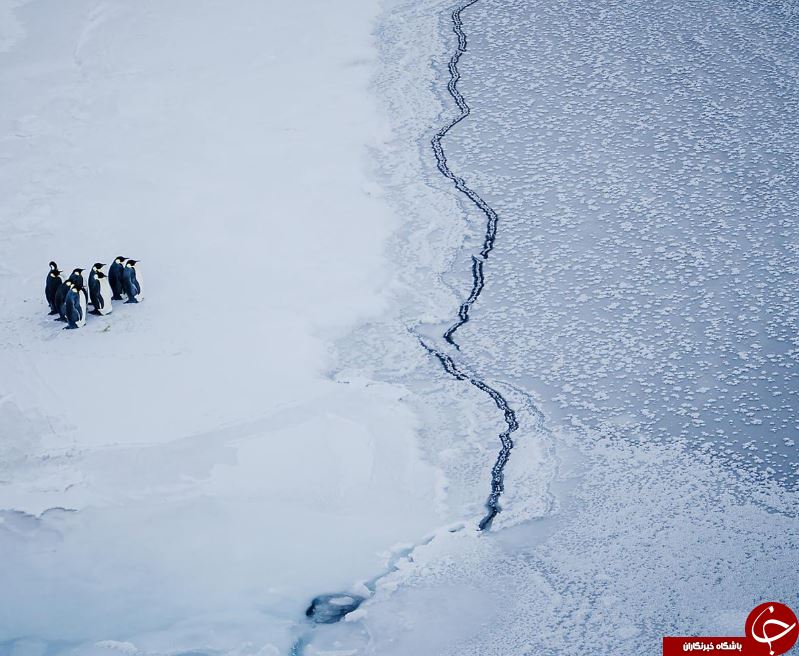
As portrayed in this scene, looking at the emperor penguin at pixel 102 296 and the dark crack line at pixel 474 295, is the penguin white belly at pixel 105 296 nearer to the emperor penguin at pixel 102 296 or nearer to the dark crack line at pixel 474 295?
the emperor penguin at pixel 102 296

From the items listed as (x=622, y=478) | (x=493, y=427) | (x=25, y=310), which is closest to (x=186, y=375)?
(x=25, y=310)

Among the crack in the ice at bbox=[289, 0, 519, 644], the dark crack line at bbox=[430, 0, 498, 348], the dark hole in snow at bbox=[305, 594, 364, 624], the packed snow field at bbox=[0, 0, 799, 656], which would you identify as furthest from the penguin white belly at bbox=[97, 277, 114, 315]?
the dark hole in snow at bbox=[305, 594, 364, 624]

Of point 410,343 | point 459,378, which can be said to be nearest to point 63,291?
point 410,343

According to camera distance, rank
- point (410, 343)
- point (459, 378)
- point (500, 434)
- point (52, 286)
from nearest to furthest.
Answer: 1. point (500, 434)
2. point (459, 378)
3. point (410, 343)
4. point (52, 286)

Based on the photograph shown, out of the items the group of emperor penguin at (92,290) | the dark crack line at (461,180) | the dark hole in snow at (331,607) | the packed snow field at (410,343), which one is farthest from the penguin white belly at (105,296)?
the dark hole in snow at (331,607)

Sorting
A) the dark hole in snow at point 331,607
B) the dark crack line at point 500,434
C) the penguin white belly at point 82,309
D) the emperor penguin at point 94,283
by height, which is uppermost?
the emperor penguin at point 94,283

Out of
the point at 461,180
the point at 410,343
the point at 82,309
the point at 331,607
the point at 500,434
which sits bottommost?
the point at 331,607

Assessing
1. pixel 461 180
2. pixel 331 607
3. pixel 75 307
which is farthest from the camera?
pixel 461 180

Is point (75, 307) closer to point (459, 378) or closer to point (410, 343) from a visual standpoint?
point (410, 343)

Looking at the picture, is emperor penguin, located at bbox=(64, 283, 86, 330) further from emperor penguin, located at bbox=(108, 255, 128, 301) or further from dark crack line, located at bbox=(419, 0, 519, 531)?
dark crack line, located at bbox=(419, 0, 519, 531)
